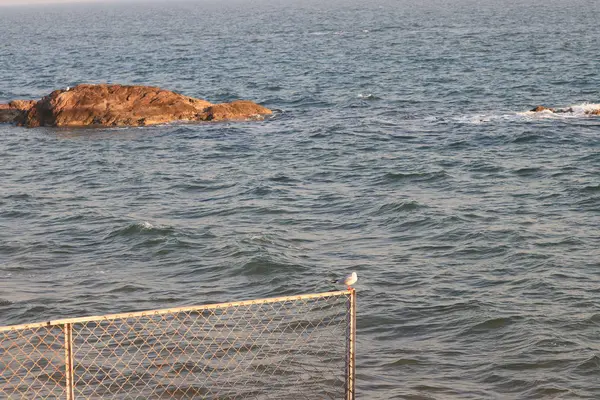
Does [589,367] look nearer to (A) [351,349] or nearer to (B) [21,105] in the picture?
A: (A) [351,349]

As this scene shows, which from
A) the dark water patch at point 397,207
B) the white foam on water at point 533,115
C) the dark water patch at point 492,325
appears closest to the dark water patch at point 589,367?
the dark water patch at point 492,325

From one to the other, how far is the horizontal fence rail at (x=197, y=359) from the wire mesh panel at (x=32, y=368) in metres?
0.02

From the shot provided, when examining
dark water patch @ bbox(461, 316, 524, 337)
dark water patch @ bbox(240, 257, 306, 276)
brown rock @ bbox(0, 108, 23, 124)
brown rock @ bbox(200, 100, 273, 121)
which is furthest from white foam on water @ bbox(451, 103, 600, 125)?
dark water patch @ bbox(461, 316, 524, 337)

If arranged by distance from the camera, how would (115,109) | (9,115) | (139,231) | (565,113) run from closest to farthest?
1. (139,231)
2. (115,109)
3. (565,113)
4. (9,115)

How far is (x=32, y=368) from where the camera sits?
16516 millimetres

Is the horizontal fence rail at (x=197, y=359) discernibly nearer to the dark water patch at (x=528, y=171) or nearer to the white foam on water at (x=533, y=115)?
the dark water patch at (x=528, y=171)

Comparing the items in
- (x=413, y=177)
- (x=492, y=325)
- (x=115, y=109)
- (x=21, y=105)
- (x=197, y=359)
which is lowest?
(x=413, y=177)

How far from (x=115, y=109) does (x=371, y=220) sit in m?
16.4

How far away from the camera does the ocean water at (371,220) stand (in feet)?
60.3

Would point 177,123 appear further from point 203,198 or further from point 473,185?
point 473,185

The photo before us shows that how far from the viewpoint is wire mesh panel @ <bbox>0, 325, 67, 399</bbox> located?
1583cm

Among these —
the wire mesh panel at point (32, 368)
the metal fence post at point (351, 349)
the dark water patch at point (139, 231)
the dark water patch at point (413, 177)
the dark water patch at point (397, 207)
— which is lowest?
the dark water patch at point (413, 177)

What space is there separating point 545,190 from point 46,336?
53.4ft

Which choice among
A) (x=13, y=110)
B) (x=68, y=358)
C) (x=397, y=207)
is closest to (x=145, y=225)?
(x=397, y=207)
